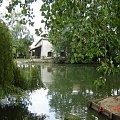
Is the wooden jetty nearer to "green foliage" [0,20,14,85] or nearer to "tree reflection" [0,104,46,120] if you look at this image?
"tree reflection" [0,104,46,120]

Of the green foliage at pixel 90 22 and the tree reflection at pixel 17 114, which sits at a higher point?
the green foliage at pixel 90 22

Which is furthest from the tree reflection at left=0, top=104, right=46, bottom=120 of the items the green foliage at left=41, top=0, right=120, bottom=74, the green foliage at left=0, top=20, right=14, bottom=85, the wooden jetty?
the green foliage at left=41, top=0, right=120, bottom=74

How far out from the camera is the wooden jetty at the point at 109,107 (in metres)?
13.0

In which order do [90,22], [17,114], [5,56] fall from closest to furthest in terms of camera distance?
[90,22]
[5,56]
[17,114]

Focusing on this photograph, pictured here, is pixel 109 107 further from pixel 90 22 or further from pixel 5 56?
pixel 90 22

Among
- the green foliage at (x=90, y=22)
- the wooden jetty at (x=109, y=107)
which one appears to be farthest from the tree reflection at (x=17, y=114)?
→ the green foliage at (x=90, y=22)

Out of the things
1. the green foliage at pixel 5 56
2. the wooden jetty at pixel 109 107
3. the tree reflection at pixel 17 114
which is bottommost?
the tree reflection at pixel 17 114

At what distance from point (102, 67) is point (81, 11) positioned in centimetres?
58

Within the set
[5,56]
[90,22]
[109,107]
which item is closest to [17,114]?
[5,56]

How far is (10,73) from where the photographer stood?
11.9 meters

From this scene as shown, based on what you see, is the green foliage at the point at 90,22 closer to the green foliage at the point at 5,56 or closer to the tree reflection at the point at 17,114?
the green foliage at the point at 5,56

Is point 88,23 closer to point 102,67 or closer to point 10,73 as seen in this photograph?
point 102,67

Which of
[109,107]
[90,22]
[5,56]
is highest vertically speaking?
[90,22]

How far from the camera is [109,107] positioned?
46.3 feet
